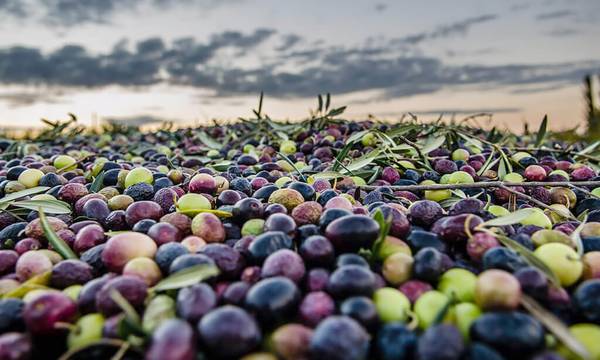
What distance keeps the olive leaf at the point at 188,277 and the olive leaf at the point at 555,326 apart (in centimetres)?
71

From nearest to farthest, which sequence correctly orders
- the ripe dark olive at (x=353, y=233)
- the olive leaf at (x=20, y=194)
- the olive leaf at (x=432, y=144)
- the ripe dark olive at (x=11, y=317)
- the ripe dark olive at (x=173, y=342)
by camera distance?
the ripe dark olive at (x=173, y=342), the ripe dark olive at (x=11, y=317), the ripe dark olive at (x=353, y=233), the olive leaf at (x=20, y=194), the olive leaf at (x=432, y=144)

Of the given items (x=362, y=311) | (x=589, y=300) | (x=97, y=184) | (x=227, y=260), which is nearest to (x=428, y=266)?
(x=362, y=311)

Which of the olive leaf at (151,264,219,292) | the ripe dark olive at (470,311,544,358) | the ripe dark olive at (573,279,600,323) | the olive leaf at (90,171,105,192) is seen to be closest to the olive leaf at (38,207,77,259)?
the olive leaf at (151,264,219,292)

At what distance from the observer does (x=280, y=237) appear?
131cm

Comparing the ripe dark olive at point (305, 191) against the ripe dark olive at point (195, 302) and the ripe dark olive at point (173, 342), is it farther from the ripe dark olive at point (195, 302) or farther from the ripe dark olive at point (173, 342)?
the ripe dark olive at point (173, 342)

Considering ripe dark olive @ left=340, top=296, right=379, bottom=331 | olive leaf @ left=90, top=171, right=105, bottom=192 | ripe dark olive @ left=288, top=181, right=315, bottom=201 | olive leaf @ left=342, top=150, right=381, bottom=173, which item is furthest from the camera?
olive leaf @ left=342, top=150, right=381, bottom=173

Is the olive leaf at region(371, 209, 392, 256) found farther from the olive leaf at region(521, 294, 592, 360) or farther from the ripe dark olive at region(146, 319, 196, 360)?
the ripe dark olive at region(146, 319, 196, 360)

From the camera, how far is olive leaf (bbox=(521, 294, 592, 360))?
95 centimetres

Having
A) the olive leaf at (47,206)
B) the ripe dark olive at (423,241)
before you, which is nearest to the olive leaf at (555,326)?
the ripe dark olive at (423,241)

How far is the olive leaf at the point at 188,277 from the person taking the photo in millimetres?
1128

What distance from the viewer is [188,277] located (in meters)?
1.14

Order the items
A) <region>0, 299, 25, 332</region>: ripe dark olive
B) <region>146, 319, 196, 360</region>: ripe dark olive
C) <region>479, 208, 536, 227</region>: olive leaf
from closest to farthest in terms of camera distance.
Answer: <region>146, 319, 196, 360</region>: ripe dark olive
<region>0, 299, 25, 332</region>: ripe dark olive
<region>479, 208, 536, 227</region>: olive leaf

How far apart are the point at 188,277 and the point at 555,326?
80 cm

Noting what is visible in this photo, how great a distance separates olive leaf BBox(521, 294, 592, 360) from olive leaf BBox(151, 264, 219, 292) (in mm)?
705
